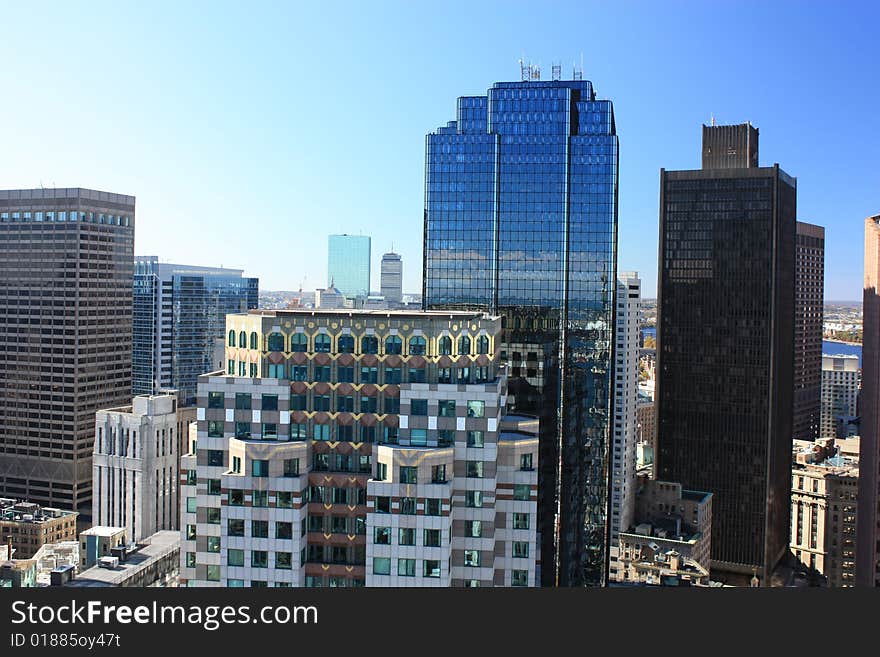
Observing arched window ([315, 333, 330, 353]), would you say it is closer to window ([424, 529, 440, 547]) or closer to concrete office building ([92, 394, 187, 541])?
window ([424, 529, 440, 547])

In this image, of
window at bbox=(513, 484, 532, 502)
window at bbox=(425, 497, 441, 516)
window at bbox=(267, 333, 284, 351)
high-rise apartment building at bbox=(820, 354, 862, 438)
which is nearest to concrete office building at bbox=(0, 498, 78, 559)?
window at bbox=(267, 333, 284, 351)

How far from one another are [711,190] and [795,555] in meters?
29.2

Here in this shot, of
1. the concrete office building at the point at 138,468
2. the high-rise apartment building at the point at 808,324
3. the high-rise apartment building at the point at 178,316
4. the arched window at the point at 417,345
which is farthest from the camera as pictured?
the high-rise apartment building at the point at 178,316

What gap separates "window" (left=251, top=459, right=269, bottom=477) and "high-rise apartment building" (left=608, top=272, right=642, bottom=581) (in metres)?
40.9

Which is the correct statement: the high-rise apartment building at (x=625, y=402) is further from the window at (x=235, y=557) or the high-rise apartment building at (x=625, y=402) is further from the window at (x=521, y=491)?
the window at (x=235, y=557)

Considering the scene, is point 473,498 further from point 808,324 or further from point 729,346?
point 808,324

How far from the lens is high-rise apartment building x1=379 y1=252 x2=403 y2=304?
32844 mm

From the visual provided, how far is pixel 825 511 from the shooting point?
59094 mm

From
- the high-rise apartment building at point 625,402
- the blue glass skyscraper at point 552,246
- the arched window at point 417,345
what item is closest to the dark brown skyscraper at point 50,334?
the blue glass skyscraper at point 552,246

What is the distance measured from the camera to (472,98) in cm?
4131

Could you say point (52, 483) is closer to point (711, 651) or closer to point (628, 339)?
point (628, 339)

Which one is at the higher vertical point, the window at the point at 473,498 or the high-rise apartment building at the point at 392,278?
the high-rise apartment building at the point at 392,278

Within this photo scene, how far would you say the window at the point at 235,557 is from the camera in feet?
52.5

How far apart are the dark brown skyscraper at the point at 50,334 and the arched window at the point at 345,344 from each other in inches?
2153
